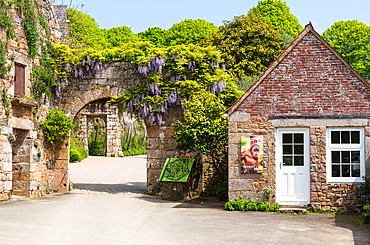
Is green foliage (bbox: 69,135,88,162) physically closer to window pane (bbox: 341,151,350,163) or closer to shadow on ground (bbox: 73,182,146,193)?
shadow on ground (bbox: 73,182,146,193)

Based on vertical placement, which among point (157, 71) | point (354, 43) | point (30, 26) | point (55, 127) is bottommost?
point (55, 127)

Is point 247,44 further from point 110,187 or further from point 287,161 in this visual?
point 287,161

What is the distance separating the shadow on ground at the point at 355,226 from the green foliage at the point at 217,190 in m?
3.24

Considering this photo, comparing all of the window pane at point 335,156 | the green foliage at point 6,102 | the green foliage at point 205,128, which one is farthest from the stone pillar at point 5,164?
the window pane at point 335,156

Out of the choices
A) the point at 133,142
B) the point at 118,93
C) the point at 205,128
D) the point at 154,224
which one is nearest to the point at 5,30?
the point at 118,93

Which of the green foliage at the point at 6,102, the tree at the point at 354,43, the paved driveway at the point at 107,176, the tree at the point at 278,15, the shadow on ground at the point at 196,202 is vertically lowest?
the shadow on ground at the point at 196,202

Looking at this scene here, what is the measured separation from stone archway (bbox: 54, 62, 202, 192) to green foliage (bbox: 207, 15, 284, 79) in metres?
8.49

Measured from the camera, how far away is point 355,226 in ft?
26.8

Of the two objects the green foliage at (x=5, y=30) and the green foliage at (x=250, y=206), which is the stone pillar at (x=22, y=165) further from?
the green foliage at (x=250, y=206)

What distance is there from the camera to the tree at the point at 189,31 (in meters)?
32.0

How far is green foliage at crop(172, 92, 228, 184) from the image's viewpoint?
36.4ft

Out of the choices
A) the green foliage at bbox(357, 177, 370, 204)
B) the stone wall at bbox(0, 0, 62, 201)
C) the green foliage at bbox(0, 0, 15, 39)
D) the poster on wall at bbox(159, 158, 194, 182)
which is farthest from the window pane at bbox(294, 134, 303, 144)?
the green foliage at bbox(0, 0, 15, 39)

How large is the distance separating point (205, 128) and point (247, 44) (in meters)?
11.4

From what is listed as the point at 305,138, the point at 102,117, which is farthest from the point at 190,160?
the point at 102,117
